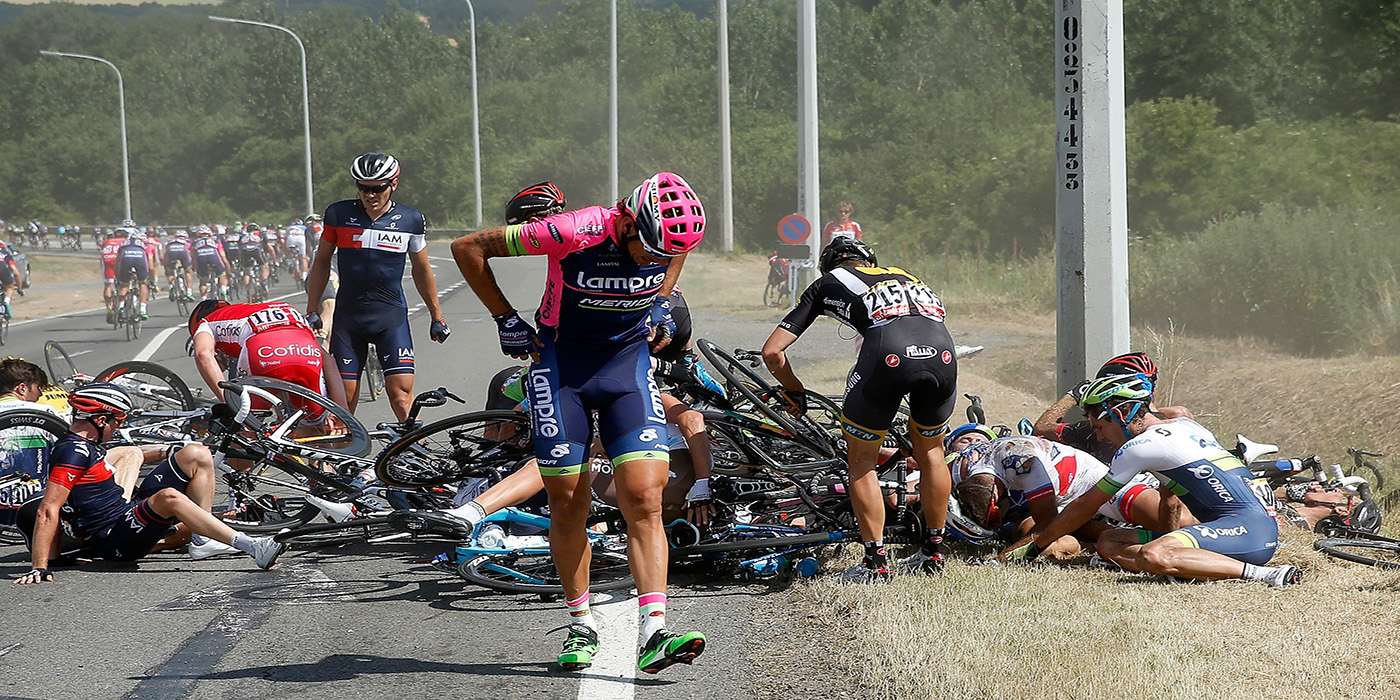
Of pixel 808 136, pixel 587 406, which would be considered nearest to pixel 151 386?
pixel 587 406

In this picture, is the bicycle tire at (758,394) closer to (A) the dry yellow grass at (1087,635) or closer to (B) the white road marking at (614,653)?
(A) the dry yellow grass at (1087,635)

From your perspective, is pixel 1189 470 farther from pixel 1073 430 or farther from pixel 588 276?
pixel 588 276

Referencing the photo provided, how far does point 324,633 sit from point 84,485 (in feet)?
6.73

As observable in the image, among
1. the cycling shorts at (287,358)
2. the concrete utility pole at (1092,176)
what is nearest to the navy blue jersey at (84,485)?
the cycling shorts at (287,358)

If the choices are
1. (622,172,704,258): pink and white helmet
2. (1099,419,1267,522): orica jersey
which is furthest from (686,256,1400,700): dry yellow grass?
(622,172,704,258): pink and white helmet

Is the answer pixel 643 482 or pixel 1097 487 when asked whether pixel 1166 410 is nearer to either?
pixel 1097 487

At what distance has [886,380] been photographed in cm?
619

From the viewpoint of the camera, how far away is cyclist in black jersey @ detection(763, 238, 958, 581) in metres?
Answer: 6.18

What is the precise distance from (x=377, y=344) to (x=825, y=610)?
437 centimetres

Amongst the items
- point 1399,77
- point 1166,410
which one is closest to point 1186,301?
point 1399,77

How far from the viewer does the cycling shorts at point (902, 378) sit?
243 inches

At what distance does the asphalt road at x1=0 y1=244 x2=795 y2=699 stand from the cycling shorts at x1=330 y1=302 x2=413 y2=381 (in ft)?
6.18

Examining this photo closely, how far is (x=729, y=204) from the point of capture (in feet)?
127

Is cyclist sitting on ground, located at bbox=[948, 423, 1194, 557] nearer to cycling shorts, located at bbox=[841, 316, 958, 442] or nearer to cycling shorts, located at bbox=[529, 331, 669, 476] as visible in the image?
cycling shorts, located at bbox=[841, 316, 958, 442]
